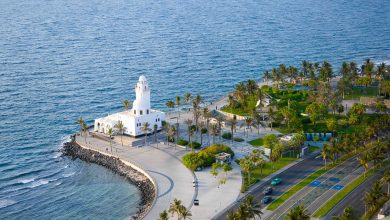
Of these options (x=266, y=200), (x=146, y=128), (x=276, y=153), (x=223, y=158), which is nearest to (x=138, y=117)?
(x=146, y=128)

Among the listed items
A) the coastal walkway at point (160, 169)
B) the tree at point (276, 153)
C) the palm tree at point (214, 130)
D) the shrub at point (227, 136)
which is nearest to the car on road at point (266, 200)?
the coastal walkway at point (160, 169)

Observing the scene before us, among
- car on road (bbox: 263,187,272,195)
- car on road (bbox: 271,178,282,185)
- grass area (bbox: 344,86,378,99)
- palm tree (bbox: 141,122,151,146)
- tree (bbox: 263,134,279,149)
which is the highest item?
grass area (bbox: 344,86,378,99)

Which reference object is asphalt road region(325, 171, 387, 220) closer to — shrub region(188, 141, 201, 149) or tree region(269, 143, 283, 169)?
tree region(269, 143, 283, 169)

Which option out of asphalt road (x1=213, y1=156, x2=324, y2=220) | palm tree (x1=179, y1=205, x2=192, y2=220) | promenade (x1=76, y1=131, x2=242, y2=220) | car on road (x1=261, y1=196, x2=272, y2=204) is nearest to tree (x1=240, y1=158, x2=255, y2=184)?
promenade (x1=76, y1=131, x2=242, y2=220)

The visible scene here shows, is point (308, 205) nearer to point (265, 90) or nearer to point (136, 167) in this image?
point (136, 167)

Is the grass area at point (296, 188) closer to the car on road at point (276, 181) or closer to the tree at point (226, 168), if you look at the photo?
the car on road at point (276, 181)

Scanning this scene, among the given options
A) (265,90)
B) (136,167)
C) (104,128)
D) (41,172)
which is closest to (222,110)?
(265,90)

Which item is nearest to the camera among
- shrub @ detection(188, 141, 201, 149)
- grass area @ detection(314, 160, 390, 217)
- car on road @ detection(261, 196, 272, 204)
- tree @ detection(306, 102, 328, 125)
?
grass area @ detection(314, 160, 390, 217)
